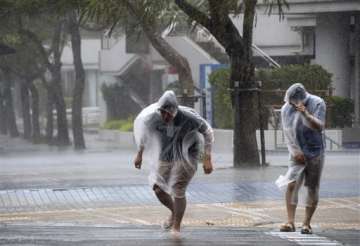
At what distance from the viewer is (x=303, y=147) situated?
11664mm

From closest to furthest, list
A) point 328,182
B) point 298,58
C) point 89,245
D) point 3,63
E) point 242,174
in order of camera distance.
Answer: point 89,245, point 328,182, point 242,174, point 298,58, point 3,63

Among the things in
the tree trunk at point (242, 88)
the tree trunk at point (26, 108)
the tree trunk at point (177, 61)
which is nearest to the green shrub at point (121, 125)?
the tree trunk at point (26, 108)

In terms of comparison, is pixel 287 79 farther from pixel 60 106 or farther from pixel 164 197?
pixel 164 197

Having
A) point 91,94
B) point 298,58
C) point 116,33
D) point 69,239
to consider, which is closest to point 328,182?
point 69,239

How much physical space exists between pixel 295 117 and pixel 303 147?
35cm

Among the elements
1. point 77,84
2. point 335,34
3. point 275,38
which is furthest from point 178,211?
point 77,84

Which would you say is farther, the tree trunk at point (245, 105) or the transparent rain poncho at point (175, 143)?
the tree trunk at point (245, 105)

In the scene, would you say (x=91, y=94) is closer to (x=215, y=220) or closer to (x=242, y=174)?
(x=242, y=174)

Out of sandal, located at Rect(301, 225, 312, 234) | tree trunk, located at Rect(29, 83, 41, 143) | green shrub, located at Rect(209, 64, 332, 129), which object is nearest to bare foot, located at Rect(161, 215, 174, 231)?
sandal, located at Rect(301, 225, 312, 234)

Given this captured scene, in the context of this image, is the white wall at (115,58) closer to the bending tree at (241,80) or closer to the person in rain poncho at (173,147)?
the bending tree at (241,80)

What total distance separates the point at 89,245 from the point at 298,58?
85.4ft

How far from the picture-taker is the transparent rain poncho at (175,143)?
1145 cm

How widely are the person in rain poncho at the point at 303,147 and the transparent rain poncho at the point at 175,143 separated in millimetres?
944

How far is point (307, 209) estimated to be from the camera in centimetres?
1172
